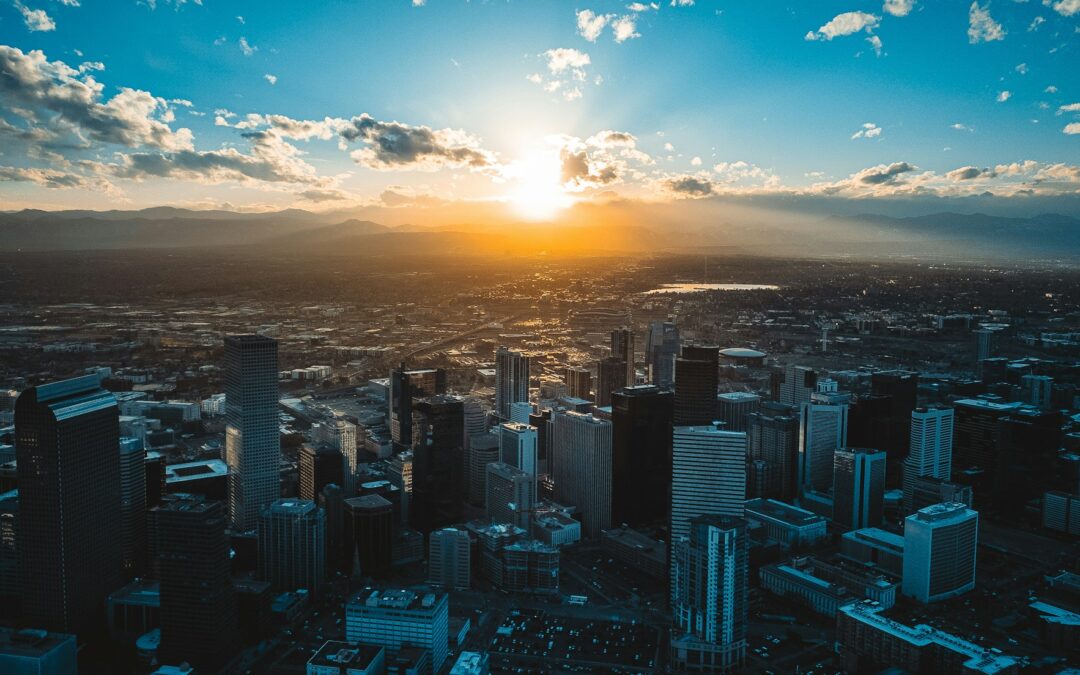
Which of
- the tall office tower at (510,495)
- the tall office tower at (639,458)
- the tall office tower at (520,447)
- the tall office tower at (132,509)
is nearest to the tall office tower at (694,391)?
the tall office tower at (639,458)

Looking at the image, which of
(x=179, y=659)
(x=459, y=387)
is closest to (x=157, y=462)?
(x=179, y=659)

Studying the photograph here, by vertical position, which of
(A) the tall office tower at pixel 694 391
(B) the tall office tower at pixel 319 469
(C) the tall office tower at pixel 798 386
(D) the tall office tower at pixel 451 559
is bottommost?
(D) the tall office tower at pixel 451 559

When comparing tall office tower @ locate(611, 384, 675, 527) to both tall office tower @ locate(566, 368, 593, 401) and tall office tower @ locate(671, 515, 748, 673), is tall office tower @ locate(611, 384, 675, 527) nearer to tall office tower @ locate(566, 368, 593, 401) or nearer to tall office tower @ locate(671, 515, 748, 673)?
tall office tower @ locate(671, 515, 748, 673)

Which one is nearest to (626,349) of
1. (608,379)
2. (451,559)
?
(608,379)

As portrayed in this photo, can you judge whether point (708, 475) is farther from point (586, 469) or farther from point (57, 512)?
point (57, 512)

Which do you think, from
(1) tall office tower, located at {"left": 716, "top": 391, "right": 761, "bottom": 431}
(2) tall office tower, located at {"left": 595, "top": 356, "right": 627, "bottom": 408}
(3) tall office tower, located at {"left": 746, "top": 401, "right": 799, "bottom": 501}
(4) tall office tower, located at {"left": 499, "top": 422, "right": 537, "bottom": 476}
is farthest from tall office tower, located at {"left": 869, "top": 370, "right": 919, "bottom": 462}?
(4) tall office tower, located at {"left": 499, "top": 422, "right": 537, "bottom": 476}

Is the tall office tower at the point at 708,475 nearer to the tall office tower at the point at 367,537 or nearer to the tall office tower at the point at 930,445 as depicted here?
the tall office tower at the point at 367,537
